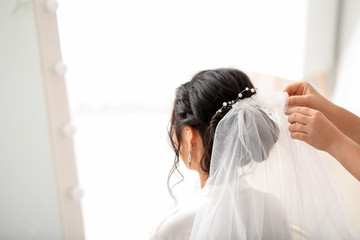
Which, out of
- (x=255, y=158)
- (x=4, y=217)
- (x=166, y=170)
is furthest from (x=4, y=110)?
(x=166, y=170)

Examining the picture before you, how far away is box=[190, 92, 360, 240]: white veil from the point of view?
2.54ft

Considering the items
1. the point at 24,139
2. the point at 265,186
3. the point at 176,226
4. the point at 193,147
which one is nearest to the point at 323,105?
the point at 265,186

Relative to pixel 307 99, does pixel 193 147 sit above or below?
below

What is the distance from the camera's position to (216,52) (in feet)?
4.80

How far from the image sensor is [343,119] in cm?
92

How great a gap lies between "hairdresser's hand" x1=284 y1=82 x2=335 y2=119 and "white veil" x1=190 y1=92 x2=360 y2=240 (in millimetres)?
42

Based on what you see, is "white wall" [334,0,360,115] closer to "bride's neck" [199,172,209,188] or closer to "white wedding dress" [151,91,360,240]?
"white wedding dress" [151,91,360,240]

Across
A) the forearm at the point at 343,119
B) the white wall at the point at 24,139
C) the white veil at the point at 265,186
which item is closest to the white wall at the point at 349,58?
the forearm at the point at 343,119

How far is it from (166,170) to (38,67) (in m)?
0.89

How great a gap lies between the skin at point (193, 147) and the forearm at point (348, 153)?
1.13 feet

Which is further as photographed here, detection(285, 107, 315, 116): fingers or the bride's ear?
the bride's ear

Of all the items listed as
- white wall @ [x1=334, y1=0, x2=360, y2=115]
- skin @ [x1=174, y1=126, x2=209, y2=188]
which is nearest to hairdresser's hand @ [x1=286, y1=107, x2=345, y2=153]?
skin @ [x1=174, y1=126, x2=209, y2=188]

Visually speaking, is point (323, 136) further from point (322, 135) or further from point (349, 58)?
point (349, 58)

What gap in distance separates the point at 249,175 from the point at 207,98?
25cm
